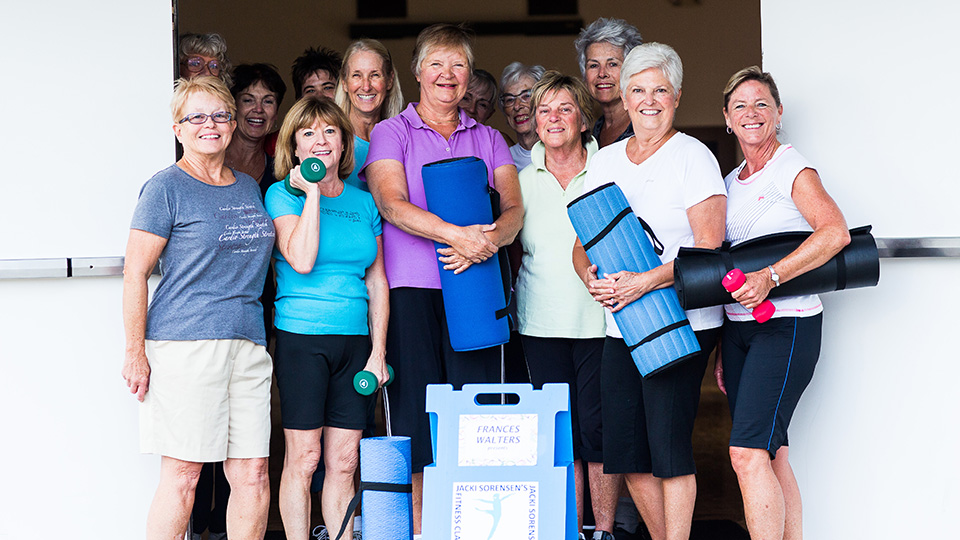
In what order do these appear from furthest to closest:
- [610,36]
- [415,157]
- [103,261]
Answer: [610,36] → [415,157] → [103,261]

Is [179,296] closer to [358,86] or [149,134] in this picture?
[149,134]

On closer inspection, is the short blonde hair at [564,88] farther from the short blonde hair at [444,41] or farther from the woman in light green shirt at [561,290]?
the short blonde hair at [444,41]

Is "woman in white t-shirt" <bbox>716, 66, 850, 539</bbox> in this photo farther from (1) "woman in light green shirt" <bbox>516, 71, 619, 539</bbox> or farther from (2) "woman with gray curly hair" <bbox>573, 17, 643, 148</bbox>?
(2) "woman with gray curly hair" <bbox>573, 17, 643, 148</bbox>

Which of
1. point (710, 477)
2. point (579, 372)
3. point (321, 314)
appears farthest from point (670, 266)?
point (710, 477)

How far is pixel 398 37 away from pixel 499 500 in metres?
6.22

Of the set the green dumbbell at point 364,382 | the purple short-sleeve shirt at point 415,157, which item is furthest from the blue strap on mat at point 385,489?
the purple short-sleeve shirt at point 415,157

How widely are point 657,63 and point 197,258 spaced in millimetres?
1476

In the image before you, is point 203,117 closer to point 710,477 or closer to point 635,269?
point 635,269

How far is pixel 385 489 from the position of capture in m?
2.53

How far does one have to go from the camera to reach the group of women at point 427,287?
2.44 m

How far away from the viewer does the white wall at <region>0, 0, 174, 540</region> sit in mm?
2748

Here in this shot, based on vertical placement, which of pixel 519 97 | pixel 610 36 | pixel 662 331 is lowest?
pixel 662 331

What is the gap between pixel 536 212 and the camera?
9.63 feet

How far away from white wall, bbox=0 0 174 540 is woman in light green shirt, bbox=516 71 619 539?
126 centimetres
